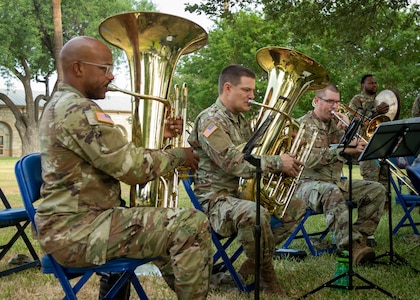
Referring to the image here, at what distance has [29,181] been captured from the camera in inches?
119

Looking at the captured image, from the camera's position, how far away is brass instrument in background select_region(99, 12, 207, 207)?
327 centimetres

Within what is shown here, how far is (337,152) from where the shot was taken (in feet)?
16.4

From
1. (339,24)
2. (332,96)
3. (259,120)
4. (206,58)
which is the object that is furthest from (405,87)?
(259,120)

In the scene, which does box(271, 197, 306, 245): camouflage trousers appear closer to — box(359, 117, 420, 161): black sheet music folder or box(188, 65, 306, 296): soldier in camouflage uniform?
box(188, 65, 306, 296): soldier in camouflage uniform

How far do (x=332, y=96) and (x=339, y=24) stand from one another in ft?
17.9

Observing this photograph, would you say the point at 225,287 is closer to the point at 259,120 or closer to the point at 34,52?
the point at 259,120

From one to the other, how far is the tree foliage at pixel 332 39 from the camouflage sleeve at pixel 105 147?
792 cm

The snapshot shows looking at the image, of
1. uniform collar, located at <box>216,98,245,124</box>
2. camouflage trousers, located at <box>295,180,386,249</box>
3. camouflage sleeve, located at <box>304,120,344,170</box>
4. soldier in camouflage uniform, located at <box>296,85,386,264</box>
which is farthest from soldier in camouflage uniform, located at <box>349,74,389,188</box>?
uniform collar, located at <box>216,98,245,124</box>

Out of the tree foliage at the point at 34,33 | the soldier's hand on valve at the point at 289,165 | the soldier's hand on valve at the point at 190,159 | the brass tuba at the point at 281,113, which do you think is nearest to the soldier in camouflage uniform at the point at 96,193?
the soldier's hand on valve at the point at 190,159

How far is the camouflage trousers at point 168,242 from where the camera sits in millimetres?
2752

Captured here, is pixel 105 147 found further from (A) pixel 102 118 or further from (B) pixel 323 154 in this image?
(B) pixel 323 154

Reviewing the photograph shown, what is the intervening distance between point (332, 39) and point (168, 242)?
1112 centimetres

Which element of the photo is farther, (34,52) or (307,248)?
(34,52)

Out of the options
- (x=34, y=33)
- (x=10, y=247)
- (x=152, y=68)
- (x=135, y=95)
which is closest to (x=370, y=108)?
(x=152, y=68)
